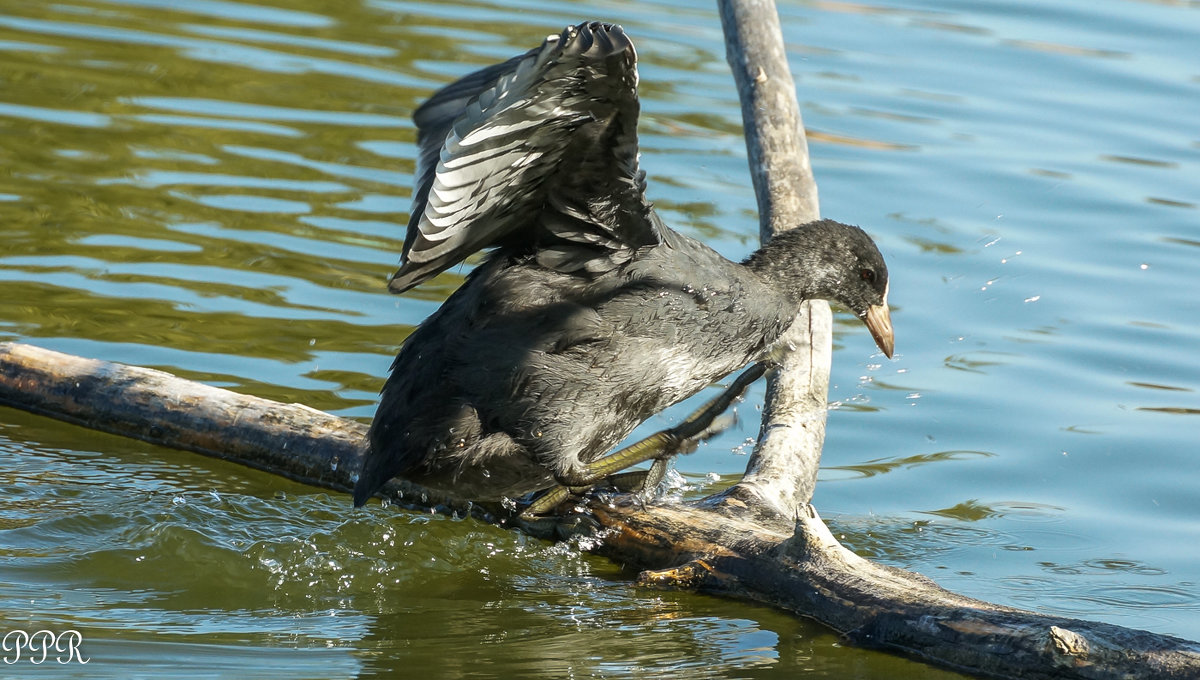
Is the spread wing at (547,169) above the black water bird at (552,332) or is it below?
above

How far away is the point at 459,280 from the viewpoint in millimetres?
7738

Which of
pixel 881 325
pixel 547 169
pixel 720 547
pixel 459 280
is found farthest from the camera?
pixel 459 280

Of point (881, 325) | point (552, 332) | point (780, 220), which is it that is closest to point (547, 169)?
point (552, 332)

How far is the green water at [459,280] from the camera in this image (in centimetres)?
448

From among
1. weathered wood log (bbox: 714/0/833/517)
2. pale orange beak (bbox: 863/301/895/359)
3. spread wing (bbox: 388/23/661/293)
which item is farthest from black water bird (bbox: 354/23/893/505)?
pale orange beak (bbox: 863/301/895/359)

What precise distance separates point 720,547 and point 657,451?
465 mm

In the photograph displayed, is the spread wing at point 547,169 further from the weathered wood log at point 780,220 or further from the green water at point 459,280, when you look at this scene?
the green water at point 459,280

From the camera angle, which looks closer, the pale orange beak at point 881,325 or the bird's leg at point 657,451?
the bird's leg at point 657,451

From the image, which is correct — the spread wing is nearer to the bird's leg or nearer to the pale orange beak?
the bird's leg

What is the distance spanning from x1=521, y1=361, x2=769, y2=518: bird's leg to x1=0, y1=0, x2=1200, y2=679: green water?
0.54 ft

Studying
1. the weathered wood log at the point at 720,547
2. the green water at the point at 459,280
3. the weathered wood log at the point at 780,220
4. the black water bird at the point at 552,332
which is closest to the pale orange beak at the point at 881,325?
the weathered wood log at the point at 780,220

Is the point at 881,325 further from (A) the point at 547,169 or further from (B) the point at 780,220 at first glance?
(A) the point at 547,169

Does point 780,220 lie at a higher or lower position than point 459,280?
higher

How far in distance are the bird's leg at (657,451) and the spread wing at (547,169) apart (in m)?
0.60
